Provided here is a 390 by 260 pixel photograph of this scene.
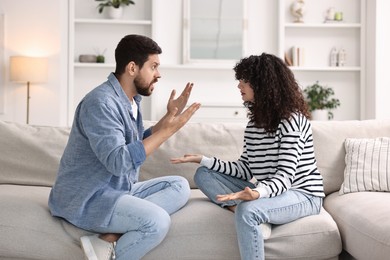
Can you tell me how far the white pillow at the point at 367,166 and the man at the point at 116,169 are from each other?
889 mm

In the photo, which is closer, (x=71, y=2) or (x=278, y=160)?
(x=278, y=160)

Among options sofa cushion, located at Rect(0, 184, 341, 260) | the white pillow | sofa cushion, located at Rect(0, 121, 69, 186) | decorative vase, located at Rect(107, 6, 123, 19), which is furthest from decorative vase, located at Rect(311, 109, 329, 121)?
sofa cushion, located at Rect(0, 184, 341, 260)

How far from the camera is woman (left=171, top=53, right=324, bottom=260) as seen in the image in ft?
7.95

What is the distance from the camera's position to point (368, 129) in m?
3.15

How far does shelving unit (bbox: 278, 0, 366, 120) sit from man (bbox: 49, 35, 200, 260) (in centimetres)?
433

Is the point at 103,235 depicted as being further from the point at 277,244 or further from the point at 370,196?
the point at 370,196

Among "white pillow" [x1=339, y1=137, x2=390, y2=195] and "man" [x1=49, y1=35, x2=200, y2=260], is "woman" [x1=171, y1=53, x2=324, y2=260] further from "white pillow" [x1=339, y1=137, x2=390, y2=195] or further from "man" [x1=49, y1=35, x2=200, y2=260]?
"white pillow" [x1=339, y1=137, x2=390, y2=195]

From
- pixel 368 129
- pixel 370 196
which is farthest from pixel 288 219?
pixel 368 129

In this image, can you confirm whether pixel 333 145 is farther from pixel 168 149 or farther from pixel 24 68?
pixel 24 68

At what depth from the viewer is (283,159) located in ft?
8.14

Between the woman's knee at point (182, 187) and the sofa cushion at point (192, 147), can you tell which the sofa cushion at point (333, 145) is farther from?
the woman's knee at point (182, 187)

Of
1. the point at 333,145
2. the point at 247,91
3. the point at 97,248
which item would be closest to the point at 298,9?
the point at 333,145

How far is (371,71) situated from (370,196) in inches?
149

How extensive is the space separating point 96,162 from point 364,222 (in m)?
A: 1.07
